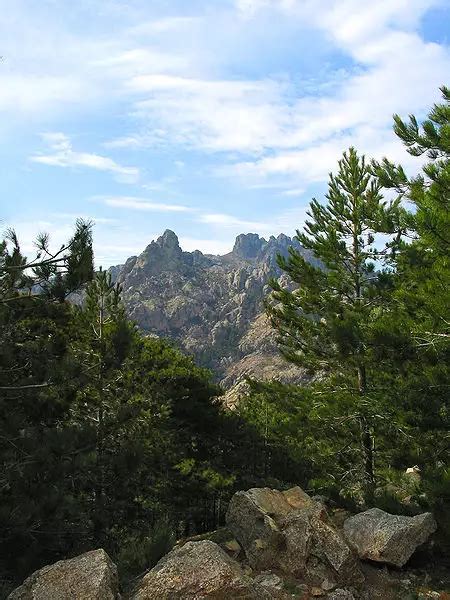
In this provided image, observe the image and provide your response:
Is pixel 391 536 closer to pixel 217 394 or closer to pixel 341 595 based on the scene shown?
pixel 341 595

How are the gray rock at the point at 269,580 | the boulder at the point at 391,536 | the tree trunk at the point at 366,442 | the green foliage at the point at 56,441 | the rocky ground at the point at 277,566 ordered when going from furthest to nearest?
the tree trunk at the point at 366,442 < the green foliage at the point at 56,441 < the boulder at the point at 391,536 < the gray rock at the point at 269,580 < the rocky ground at the point at 277,566

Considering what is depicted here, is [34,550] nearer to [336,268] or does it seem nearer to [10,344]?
[10,344]

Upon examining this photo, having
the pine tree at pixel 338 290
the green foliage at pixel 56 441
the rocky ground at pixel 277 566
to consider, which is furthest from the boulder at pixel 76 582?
the pine tree at pixel 338 290

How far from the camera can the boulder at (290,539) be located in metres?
6.27

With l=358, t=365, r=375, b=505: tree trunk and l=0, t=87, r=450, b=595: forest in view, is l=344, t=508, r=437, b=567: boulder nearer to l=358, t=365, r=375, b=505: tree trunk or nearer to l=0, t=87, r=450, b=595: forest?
l=0, t=87, r=450, b=595: forest

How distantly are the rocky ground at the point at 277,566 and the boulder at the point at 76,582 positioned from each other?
0.04 ft

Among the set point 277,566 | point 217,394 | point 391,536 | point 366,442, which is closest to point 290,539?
point 277,566

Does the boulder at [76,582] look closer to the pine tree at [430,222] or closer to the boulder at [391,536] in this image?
the boulder at [391,536]

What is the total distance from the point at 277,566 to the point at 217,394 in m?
15.7

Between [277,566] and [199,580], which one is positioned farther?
[277,566]

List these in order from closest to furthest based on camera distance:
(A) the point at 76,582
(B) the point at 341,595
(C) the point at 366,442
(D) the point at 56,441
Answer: (A) the point at 76,582 → (B) the point at 341,595 → (D) the point at 56,441 → (C) the point at 366,442

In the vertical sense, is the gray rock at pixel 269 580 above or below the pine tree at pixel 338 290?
below

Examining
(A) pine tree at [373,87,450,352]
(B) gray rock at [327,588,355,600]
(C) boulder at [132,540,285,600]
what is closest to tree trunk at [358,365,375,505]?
(A) pine tree at [373,87,450,352]

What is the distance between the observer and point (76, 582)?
5.13 meters
